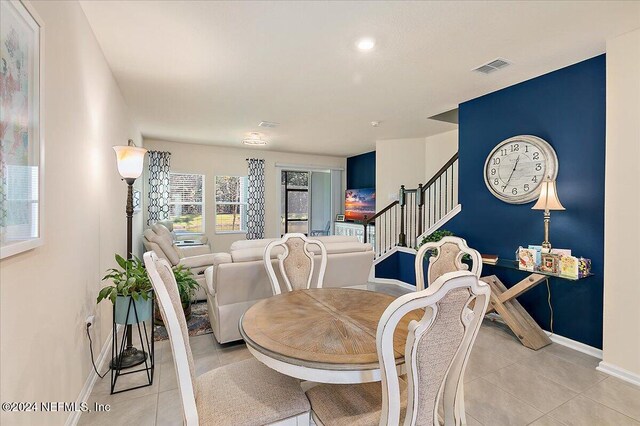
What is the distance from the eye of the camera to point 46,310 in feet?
5.01

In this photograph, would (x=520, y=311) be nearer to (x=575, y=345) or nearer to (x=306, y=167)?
(x=575, y=345)

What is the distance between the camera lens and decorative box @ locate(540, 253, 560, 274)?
2.80m

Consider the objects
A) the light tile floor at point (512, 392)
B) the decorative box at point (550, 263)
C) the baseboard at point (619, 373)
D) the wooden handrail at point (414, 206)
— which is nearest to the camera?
the light tile floor at point (512, 392)

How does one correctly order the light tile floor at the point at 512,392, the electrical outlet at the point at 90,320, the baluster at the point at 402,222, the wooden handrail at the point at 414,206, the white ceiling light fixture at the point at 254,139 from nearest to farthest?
the light tile floor at the point at 512,392 < the electrical outlet at the point at 90,320 < the wooden handrail at the point at 414,206 < the baluster at the point at 402,222 < the white ceiling light fixture at the point at 254,139

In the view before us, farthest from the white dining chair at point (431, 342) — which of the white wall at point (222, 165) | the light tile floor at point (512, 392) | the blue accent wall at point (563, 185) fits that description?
the white wall at point (222, 165)

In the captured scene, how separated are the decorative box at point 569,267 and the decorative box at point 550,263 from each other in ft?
0.12

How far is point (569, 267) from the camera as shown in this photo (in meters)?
2.71

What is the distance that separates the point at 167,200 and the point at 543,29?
658 centimetres

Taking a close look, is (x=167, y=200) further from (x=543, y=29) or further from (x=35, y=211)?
(x=543, y=29)

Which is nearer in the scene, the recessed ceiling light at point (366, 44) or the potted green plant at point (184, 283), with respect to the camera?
the recessed ceiling light at point (366, 44)

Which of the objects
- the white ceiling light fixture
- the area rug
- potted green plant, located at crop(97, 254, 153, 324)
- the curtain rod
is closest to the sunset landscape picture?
the curtain rod

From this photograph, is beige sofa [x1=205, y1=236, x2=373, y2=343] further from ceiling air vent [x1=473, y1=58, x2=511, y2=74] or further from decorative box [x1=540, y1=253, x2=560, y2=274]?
ceiling air vent [x1=473, y1=58, x2=511, y2=74]

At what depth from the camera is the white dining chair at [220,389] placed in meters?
1.25

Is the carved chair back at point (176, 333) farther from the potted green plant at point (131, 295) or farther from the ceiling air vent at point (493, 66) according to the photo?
the ceiling air vent at point (493, 66)
